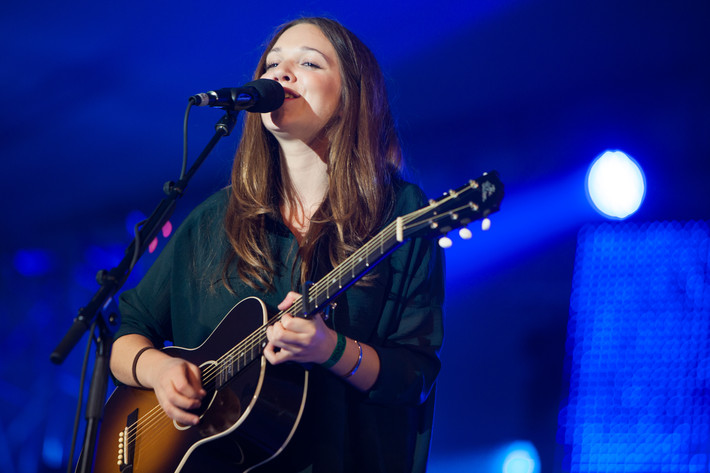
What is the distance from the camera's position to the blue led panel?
290cm

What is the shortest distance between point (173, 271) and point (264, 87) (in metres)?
0.68

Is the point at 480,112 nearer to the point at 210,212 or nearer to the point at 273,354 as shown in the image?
the point at 210,212

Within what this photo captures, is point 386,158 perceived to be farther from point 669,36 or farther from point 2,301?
point 2,301

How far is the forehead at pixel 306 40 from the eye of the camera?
2.01 metres

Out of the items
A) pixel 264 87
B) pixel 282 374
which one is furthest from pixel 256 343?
pixel 264 87

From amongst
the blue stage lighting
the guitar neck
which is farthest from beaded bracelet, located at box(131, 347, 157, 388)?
the blue stage lighting

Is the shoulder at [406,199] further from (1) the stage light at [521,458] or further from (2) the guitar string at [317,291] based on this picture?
(1) the stage light at [521,458]

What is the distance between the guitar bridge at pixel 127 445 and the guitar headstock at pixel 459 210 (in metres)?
1.03

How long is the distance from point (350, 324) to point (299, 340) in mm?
302

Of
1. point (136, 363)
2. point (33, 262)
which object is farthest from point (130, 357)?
point (33, 262)

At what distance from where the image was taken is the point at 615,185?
3219 mm

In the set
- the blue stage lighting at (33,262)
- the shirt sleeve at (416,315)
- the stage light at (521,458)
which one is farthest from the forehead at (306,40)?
the blue stage lighting at (33,262)

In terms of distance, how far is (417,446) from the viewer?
181 centimetres

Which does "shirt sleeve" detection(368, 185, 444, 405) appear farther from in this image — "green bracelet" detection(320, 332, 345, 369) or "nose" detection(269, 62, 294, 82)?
"nose" detection(269, 62, 294, 82)
